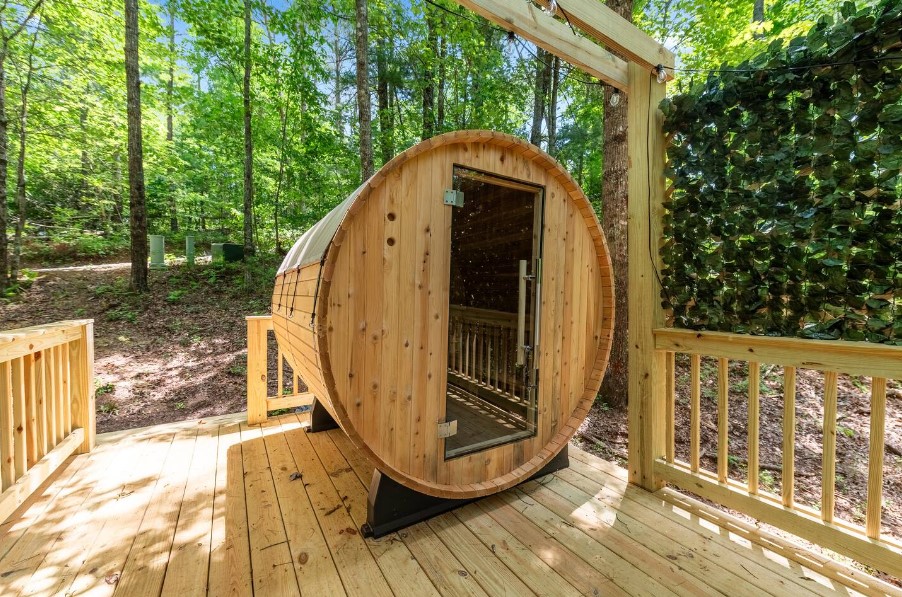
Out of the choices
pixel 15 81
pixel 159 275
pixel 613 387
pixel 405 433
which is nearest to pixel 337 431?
pixel 405 433

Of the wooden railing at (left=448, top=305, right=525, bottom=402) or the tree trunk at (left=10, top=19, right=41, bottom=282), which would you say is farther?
the tree trunk at (left=10, top=19, right=41, bottom=282)

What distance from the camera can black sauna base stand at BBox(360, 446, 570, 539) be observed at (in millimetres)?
1877

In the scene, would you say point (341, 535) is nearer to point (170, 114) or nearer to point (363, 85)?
point (363, 85)

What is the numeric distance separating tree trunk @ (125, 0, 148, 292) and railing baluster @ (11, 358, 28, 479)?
18.6 ft

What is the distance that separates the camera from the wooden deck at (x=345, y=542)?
1.56 m

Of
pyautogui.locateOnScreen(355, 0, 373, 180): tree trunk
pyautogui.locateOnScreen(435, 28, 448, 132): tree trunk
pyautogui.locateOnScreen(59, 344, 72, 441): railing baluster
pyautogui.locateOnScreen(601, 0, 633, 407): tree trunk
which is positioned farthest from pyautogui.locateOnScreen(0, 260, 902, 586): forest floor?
pyautogui.locateOnScreen(435, 28, 448, 132): tree trunk

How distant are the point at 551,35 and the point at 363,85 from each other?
449cm

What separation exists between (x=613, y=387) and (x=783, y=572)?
2.25m

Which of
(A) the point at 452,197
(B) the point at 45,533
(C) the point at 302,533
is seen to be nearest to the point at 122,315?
(B) the point at 45,533

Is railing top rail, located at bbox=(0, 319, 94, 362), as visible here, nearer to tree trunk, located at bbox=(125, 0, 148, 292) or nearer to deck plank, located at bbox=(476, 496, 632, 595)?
deck plank, located at bbox=(476, 496, 632, 595)

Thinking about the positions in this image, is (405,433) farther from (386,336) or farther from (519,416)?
(519,416)

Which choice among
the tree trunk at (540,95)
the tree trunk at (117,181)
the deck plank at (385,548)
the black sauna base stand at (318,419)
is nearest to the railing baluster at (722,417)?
the deck plank at (385,548)

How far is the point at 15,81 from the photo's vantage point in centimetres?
676

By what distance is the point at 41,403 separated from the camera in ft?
7.42
